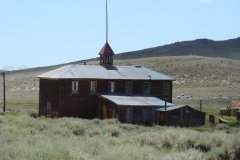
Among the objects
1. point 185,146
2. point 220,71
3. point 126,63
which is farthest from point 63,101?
point 126,63

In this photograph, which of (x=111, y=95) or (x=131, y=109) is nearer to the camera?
(x=131, y=109)

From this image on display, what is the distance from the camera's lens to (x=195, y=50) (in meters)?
156

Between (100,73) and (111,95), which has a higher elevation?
(100,73)

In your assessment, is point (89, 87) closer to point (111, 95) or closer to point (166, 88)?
point (111, 95)

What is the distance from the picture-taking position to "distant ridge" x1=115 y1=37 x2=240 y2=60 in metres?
150

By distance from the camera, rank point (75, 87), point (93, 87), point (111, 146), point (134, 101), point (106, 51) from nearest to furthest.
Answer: point (111, 146)
point (134, 101)
point (75, 87)
point (93, 87)
point (106, 51)

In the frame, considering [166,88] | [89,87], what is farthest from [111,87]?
[166,88]

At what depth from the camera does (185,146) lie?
1700 centimetres

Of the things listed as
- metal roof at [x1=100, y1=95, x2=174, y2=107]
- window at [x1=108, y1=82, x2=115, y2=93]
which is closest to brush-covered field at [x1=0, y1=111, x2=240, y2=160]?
metal roof at [x1=100, y1=95, x2=174, y2=107]

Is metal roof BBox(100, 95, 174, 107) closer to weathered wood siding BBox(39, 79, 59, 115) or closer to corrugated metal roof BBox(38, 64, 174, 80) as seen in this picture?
corrugated metal roof BBox(38, 64, 174, 80)

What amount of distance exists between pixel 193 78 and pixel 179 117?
61243mm

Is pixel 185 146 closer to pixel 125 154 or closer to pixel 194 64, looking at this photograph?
pixel 125 154

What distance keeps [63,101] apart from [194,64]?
71.2m

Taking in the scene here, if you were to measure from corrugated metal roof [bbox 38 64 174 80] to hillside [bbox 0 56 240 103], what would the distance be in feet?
101
